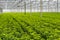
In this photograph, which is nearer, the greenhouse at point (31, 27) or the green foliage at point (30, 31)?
the green foliage at point (30, 31)

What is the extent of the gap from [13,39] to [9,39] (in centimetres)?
14

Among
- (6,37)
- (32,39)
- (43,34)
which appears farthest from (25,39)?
(43,34)

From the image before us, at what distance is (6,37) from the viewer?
5582 mm

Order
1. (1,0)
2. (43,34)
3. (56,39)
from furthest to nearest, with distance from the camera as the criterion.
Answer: (1,0)
(43,34)
(56,39)

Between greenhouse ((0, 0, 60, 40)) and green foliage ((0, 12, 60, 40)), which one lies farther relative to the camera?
greenhouse ((0, 0, 60, 40))

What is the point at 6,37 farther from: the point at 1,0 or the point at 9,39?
the point at 1,0

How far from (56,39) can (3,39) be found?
161cm

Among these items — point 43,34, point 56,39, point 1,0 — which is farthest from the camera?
point 1,0

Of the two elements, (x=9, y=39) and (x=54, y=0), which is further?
(x=54, y=0)

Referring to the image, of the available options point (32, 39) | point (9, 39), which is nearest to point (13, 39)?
point (9, 39)

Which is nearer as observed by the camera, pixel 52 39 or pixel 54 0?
pixel 52 39

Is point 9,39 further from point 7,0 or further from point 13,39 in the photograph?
point 7,0

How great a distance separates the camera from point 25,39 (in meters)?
5.34

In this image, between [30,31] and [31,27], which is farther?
[31,27]
